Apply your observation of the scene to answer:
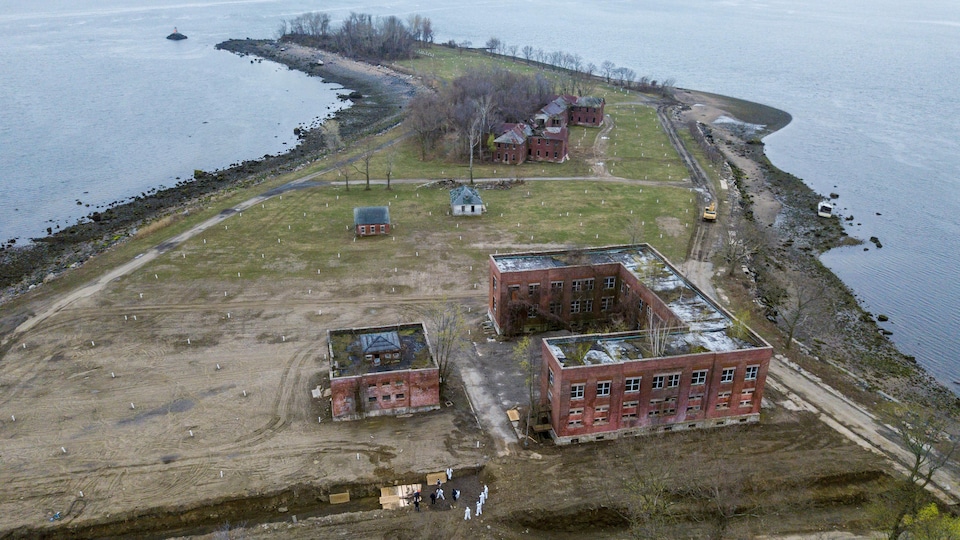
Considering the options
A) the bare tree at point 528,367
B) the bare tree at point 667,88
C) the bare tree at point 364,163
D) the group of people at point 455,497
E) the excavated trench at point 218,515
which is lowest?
the excavated trench at point 218,515

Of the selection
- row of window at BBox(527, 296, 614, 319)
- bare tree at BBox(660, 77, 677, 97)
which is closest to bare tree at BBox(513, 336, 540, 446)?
row of window at BBox(527, 296, 614, 319)

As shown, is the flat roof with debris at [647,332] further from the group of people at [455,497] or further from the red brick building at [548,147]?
the red brick building at [548,147]

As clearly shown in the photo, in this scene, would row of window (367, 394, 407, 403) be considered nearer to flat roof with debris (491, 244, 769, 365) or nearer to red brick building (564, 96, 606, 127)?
flat roof with debris (491, 244, 769, 365)

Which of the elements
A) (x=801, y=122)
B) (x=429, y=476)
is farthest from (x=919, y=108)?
(x=429, y=476)

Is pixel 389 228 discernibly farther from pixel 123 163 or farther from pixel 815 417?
pixel 123 163

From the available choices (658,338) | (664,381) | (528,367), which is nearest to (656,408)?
(664,381)

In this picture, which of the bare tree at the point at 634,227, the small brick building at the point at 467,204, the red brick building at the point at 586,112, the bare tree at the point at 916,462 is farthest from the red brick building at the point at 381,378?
the red brick building at the point at 586,112
